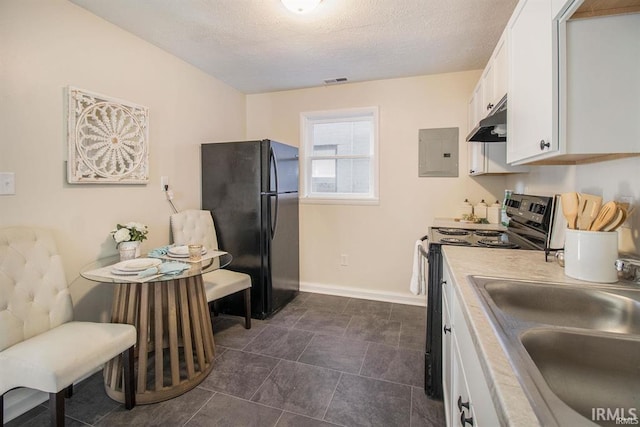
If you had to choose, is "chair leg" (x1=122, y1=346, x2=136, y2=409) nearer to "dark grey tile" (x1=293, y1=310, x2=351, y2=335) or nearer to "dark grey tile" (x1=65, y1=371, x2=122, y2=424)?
"dark grey tile" (x1=65, y1=371, x2=122, y2=424)

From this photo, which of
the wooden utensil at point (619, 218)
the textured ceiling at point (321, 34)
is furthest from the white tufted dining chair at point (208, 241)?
the wooden utensil at point (619, 218)

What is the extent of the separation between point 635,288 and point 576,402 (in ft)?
2.00

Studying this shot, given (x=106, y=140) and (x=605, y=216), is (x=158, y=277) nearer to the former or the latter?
(x=106, y=140)

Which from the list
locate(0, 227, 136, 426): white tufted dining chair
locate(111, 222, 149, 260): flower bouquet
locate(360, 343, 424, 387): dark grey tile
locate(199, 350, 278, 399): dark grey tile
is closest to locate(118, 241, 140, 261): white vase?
locate(111, 222, 149, 260): flower bouquet

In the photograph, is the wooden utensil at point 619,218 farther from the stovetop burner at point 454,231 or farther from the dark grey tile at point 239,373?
the dark grey tile at point 239,373

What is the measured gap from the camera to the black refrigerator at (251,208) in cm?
284

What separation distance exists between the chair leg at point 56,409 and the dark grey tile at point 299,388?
3.03 feet

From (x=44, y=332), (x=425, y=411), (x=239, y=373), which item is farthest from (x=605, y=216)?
(x=44, y=332)

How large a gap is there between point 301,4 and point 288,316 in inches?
103

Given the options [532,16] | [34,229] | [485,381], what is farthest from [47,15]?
[485,381]

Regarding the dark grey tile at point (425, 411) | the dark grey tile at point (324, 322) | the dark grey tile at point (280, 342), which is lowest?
the dark grey tile at point (425, 411)

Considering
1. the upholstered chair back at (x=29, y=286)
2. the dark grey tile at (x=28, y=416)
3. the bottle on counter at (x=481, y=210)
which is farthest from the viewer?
the bottle on counter at (x=481, y=210)

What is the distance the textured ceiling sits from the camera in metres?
1.98

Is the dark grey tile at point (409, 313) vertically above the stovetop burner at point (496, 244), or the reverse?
the stovetop burner at point (496, 244)
